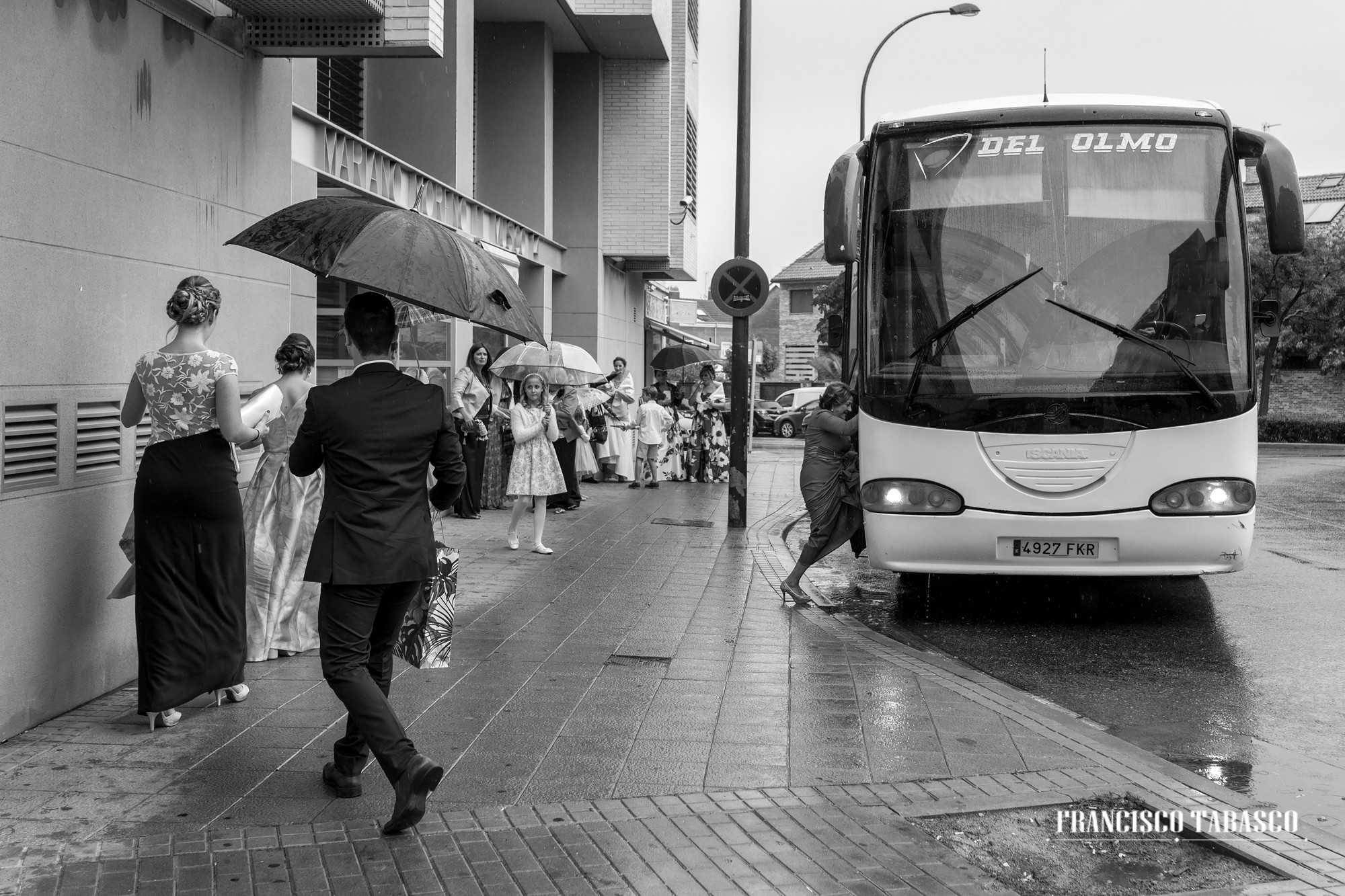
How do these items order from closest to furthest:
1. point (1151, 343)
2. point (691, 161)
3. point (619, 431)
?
point (1151, 343), point (619, 431), point (691, 161)

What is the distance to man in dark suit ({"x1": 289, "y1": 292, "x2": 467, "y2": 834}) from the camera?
4.64m

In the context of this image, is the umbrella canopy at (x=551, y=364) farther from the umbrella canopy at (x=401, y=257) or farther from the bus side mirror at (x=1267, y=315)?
the umbrella canopy at (x=401, y=257)

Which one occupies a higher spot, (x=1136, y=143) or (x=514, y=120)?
(x=514, y=120)

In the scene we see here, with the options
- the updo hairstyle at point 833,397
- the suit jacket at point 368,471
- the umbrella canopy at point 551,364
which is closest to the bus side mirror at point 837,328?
the updo hairstyle at point 833,397

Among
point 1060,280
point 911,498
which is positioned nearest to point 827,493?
point 911,498

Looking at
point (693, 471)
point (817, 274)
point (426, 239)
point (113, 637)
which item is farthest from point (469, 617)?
point (817, 274)

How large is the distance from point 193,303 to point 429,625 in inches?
68.7

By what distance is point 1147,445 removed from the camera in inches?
330

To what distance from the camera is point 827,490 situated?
32.1ft


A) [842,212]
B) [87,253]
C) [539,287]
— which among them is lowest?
[87,253]

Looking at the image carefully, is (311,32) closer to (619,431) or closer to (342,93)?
(342,93)

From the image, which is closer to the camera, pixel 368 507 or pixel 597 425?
pixel 368 507

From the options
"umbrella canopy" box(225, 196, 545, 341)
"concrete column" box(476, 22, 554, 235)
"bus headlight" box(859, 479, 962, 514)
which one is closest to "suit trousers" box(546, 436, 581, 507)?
"concrete column" box(476, 22, 554, 235)

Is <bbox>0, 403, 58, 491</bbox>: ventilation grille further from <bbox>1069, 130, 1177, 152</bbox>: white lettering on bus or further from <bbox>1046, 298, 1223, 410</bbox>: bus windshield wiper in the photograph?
<bbox>1069, 130, 1177, 152</bbox>: white lettering on bus
